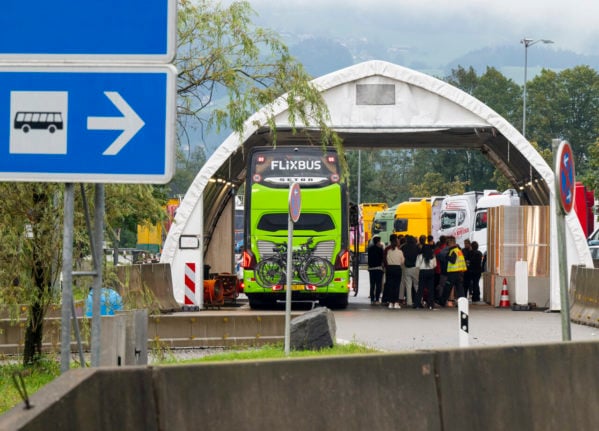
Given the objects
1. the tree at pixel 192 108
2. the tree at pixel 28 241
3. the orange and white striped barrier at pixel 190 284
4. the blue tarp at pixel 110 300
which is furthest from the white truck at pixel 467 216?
the tree at pixel 28 241

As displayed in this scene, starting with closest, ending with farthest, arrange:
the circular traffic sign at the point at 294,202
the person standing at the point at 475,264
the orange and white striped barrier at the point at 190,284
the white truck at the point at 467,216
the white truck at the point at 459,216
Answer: the circular traffic sign at the point at 294,202 < the orange and white striped barrier at the point at 190,284 < the person standing at the point at 475,264 < the white truck at the point at 467,216 < the white truck at the point at 459,216

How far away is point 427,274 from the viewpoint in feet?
104

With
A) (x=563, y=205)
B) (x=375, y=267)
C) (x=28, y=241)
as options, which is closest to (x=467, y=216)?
(x=375, y=267)

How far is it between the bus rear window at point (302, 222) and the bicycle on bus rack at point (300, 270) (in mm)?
386

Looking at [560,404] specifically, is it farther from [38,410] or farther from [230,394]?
[38,410]

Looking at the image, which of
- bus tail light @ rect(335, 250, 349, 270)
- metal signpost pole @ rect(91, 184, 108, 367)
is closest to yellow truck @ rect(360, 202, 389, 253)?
bus tail light @ rect(335, 250, 349, 270)

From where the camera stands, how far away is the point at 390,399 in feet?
23.5

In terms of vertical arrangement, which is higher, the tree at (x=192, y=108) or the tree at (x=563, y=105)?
the tree at (x=563, y=105)

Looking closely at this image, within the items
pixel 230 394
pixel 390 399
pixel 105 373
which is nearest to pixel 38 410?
pixel 105 373

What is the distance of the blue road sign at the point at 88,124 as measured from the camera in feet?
19.9

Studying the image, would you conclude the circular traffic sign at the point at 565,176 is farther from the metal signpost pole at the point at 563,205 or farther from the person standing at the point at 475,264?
the person standing at the point at 475,264

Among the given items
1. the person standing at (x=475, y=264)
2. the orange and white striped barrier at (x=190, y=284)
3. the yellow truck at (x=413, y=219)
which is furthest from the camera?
the yellow truck at (x=413, y=219)

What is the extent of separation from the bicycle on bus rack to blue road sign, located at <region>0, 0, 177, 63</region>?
24902 mm

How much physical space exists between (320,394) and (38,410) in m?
1.64
